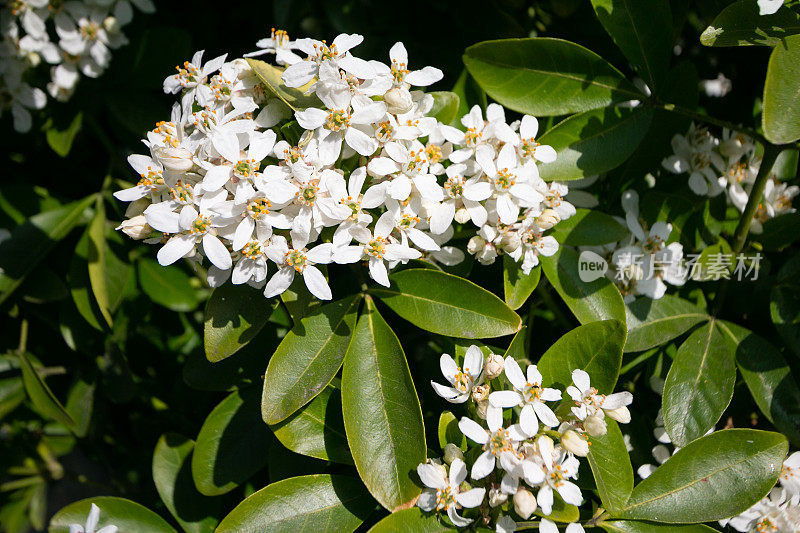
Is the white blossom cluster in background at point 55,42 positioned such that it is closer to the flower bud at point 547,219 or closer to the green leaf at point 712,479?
the flower bud at point 547,219

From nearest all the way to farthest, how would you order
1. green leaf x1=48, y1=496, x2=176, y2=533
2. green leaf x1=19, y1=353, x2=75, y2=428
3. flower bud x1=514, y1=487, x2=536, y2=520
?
1. flower bud x1=514, y1=487, x2=536, y2=520
2. green leaf x1=48, y1=496, x2=176, y2=533
3. green leaf x1=19, y1=353, x2=75, y2=428

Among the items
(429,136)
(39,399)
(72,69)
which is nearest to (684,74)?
(429,136)

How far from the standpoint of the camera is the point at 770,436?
Result: 1.64 m

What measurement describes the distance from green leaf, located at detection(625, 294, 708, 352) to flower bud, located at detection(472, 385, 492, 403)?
1.80 ft

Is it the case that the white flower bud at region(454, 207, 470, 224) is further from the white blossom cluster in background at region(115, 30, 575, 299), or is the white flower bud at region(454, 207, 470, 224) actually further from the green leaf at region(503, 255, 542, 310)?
the green leaf at region(503, 255, 542, 310)

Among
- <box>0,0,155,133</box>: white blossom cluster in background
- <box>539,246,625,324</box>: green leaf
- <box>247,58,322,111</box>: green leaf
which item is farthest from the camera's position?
<box>0,0,155,133</box>: white blossom cluster in background

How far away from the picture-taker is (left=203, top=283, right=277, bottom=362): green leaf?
1.58 m

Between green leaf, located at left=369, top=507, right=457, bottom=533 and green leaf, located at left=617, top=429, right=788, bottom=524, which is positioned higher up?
green leaf, located at left=617, top=429, right=788, bottom=524

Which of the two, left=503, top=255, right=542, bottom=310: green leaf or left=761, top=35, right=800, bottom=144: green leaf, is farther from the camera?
left=503, top=255, right=542, bottom=310: green leaf

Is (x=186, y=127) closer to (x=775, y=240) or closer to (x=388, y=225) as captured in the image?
(x=388, y=225)

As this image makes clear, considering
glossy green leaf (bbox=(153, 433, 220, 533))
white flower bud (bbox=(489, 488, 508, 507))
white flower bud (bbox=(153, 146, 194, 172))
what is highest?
white flower bud (bbox=(153, 146, 194, 172))

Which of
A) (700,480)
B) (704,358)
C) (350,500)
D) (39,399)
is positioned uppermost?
(704,358)

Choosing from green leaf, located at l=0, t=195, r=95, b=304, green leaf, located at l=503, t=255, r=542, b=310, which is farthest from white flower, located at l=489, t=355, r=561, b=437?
green leaf, located at l=0, t=195, r=95, b=304

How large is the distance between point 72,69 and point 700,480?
2739 millimetres
